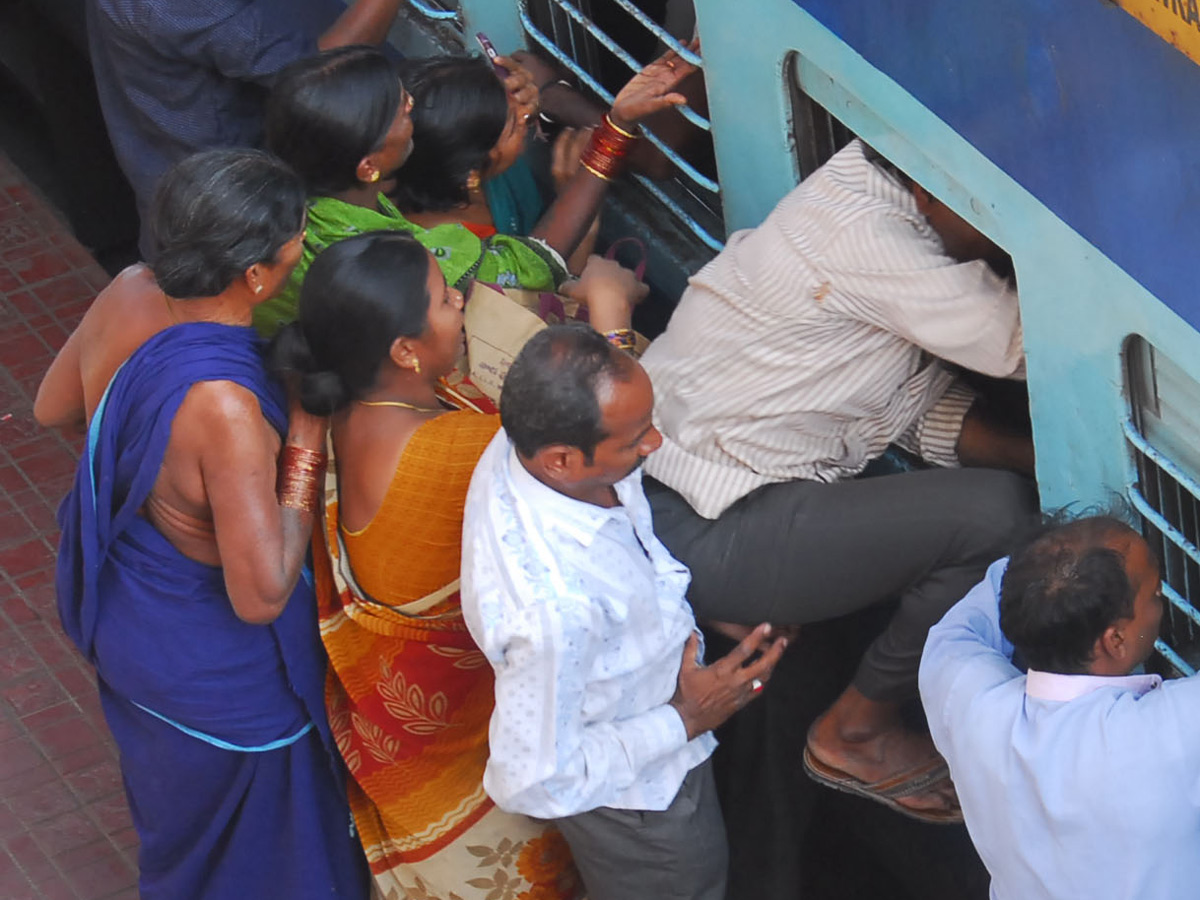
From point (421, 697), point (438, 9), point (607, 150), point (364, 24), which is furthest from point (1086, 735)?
point (438, 9)

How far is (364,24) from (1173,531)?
6.96 feet

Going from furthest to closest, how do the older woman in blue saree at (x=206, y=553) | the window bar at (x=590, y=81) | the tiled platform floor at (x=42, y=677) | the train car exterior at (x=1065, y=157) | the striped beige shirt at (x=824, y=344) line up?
the tiled platform floor at (x=42, y=677) < the window bar at (x=590, y=81) < the older woman in blue saree at (x=206, y=553) < the striped beige shirt at (x=824, y=344) < the train car exterior at (x=1065, y=157)

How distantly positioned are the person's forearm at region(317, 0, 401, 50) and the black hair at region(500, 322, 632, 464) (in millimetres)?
1510

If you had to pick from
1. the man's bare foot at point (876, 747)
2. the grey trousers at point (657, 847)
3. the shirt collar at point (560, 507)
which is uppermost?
the shirt collar at point (560, 507)

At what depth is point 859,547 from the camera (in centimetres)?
275

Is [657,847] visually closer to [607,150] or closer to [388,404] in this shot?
[388,404]

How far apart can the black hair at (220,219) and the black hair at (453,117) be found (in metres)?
0.47

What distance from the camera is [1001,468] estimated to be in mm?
2891

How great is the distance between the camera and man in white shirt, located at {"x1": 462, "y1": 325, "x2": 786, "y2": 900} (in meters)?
2.41

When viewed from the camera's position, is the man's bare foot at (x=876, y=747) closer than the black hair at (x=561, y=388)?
No

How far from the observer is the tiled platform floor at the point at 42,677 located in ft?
13.5

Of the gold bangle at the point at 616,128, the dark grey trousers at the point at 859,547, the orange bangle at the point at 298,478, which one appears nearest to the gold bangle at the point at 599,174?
the gold bangle at the point at 616,128

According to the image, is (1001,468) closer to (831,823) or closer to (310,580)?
(831,823)

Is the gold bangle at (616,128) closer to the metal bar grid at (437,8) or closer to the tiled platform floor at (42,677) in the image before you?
the metal bar grid at (437,8)
